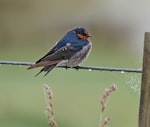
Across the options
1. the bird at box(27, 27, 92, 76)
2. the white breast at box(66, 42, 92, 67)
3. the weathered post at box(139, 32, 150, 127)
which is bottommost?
the white breast at box(66, 42, 92, 67)

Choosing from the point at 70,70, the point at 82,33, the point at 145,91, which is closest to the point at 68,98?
the point at 70,70

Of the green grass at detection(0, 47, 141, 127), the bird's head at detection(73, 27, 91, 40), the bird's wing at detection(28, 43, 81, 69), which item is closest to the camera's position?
the bird's wing at detection(28, 43, 81, 69)

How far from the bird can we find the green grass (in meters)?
2.02

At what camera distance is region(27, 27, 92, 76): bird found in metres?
3.82

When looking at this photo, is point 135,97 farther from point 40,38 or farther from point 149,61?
point 40,38

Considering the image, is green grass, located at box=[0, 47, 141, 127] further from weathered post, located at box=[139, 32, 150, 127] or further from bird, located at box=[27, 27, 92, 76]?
weathered post, located at box=[139, 32, 150, 127]

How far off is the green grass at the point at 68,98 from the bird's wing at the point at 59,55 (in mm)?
2133

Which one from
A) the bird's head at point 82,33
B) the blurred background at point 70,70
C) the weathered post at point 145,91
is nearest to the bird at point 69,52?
the bird's head at point 82,33

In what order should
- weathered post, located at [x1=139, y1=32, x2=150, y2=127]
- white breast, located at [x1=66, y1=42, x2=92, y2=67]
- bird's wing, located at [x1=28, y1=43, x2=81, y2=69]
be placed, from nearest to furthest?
1. weathered post, located at [x1=139, y1=32, x2=150, y2=127]
2. bird's wing, located at [x1=28, y1=43, x2=81, y2=69]
3. white breast, located at [x1=66, y1=42, x2=92, y2=67]

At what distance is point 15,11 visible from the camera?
14695mm

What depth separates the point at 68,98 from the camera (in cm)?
802

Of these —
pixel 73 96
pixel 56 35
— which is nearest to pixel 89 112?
pixel 73 96

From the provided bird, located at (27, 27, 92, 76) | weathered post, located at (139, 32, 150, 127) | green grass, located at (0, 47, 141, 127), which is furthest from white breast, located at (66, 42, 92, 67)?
green grass, located at (0, 47, 141, 127)

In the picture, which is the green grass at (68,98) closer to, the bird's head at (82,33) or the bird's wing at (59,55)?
the bird's head at (82,33)
